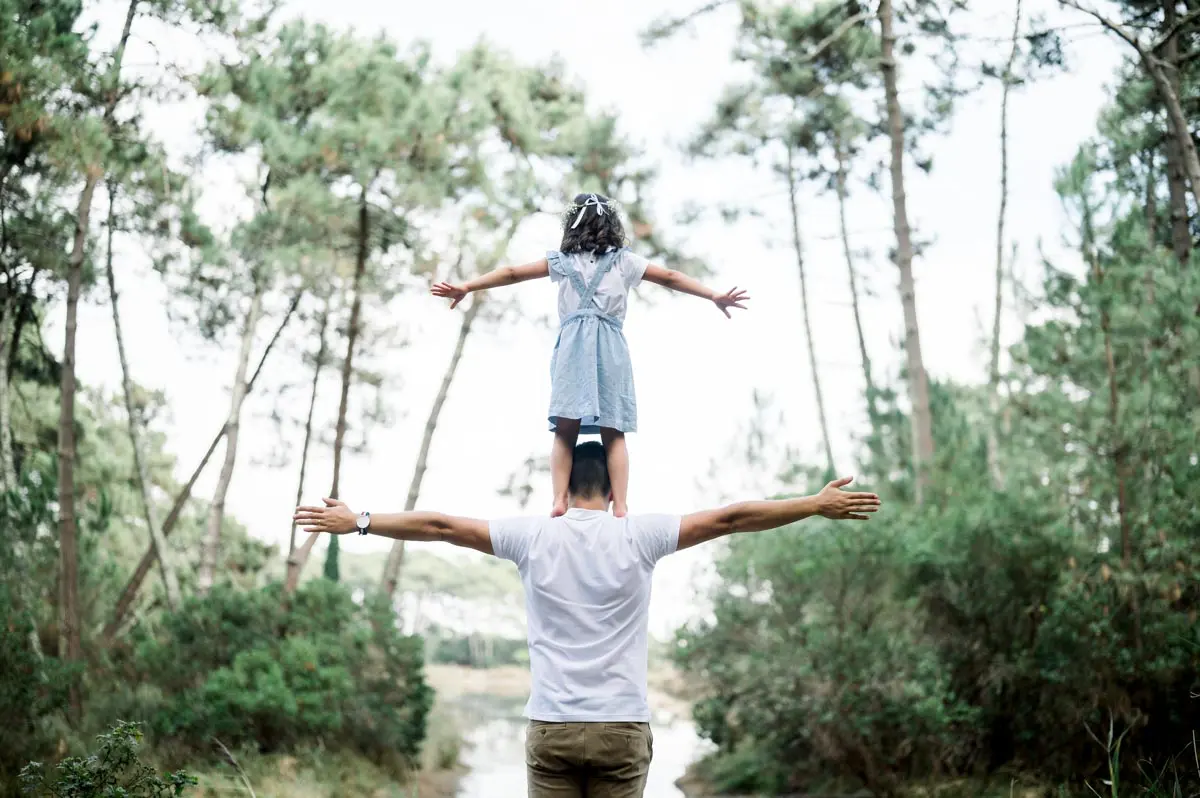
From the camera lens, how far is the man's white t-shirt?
249 centimetres

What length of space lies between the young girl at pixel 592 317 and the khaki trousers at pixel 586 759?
1.16m

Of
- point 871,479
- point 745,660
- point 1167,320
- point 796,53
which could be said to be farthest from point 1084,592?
point 796,53

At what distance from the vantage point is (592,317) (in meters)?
3.74

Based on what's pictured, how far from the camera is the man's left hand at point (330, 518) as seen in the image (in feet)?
8.89

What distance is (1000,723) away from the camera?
31.6 ft

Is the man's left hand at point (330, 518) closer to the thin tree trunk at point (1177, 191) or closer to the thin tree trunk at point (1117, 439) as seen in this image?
the thin tree trunk at point (1117, 439)

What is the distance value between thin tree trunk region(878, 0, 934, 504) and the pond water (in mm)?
4508

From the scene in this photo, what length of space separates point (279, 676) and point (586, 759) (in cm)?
832

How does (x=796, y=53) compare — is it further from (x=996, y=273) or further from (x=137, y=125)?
(x=137, y=125)

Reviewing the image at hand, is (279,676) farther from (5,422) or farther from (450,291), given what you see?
(450,291)

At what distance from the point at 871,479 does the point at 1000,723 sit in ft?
17.3

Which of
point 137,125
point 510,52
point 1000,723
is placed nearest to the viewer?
point 1000,723

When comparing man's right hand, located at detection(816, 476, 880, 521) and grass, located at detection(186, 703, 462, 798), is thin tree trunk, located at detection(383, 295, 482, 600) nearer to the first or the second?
grass, located at detection(186, 703, 462, 798)

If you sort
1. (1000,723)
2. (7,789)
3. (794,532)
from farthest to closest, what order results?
(794,532) → (1000,723) → (7,789)
